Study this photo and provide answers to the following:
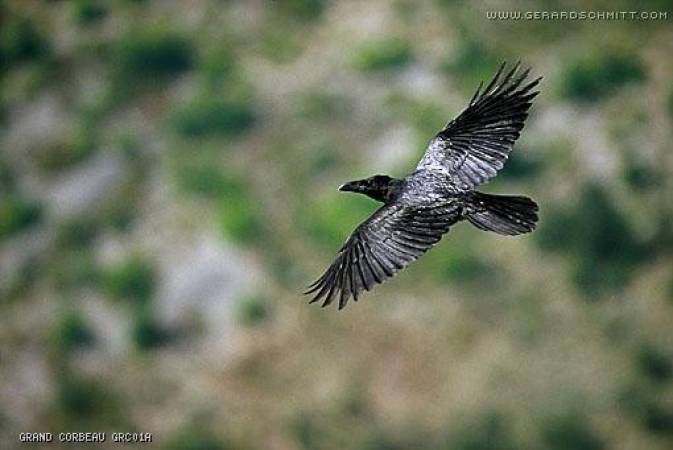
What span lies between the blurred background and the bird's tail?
1423cm

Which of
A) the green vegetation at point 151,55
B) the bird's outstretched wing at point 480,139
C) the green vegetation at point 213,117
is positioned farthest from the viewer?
the green vegetation at point 151,55

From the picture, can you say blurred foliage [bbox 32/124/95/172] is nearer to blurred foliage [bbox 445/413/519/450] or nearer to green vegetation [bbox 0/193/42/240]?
green vegetation [bbox 0/193/42/240]

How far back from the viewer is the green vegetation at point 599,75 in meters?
29.4

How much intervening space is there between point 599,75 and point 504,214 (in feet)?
58.3

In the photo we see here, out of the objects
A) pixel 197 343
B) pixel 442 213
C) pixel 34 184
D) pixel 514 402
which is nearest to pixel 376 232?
pixel 442 213

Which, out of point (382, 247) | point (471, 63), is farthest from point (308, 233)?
point (382, 247)

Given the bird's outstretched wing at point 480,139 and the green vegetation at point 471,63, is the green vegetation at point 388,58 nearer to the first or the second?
the green vegetation at point 471,63

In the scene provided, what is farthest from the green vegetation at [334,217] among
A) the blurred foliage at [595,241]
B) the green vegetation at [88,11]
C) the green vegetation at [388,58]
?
the green vegetation at [88,11]

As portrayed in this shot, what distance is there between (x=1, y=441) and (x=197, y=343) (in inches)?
177

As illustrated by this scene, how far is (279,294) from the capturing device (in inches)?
1100

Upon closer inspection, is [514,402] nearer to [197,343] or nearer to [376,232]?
[197,343]

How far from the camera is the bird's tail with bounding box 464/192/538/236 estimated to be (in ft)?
41.1

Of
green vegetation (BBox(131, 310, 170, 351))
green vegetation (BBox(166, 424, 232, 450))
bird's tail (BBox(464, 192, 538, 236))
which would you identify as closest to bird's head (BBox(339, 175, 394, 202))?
bird's tail (BBox(464, 192, 538, 236))

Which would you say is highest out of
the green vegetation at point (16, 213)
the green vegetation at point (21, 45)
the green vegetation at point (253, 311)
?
the green vegetation at point (21, 45)
